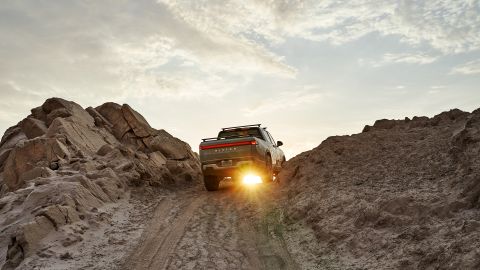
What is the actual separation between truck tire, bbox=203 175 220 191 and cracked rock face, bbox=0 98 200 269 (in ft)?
7.32

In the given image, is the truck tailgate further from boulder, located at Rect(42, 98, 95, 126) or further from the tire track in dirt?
boulder, located at Rect(42, 98, 95, 126)

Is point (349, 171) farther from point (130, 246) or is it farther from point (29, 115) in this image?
point (29, 115)

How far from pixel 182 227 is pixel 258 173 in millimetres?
4642

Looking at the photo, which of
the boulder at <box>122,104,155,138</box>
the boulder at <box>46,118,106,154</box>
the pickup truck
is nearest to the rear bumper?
the pickup truck

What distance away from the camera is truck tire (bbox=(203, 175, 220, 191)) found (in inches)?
563

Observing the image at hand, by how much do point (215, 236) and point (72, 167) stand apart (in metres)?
6.93

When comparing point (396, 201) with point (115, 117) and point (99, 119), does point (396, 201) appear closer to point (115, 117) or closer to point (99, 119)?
point (99, 119)

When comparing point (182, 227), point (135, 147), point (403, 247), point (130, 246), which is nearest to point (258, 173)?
point (182, 227)

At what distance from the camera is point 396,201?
7.57 metres

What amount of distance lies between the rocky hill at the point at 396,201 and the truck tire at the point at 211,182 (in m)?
2.88

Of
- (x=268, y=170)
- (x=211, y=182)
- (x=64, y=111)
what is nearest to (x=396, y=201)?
(x=268, y=170)

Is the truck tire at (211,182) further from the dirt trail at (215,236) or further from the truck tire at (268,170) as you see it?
the truck tire at (268,170)

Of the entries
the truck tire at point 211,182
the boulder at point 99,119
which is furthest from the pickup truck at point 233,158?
the boulder at point 99,119

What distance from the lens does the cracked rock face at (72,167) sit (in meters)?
9.36
